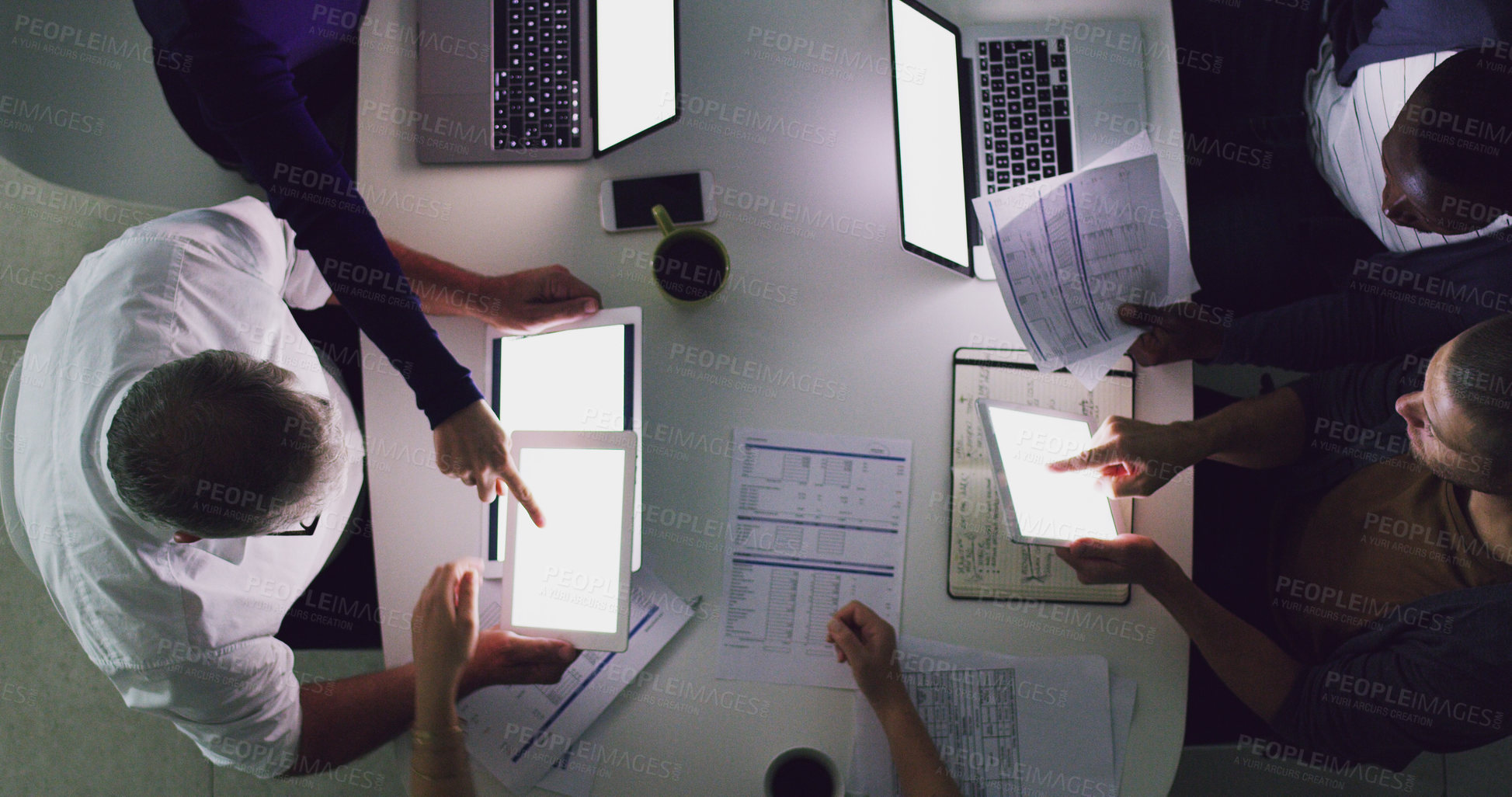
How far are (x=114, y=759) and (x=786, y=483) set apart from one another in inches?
69.9

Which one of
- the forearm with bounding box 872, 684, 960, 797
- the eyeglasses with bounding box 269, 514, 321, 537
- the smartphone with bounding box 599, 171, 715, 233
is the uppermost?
the smartphone with bounding box 599, 171, 715, 233

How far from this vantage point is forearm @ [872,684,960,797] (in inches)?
42.4

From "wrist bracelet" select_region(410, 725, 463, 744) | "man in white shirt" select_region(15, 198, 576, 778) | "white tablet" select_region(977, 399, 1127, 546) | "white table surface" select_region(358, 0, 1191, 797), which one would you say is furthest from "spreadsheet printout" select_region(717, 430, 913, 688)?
"wrist bracelet" select_region(410, 725, 463, 744)

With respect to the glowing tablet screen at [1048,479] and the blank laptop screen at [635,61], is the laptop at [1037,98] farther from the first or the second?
the blank laptop screen at [635,61]

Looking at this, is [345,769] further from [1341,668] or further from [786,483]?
[1341,668]

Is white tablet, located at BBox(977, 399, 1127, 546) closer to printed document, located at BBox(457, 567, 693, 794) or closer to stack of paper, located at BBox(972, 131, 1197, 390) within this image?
stack of paper, located at BBox(972, 131, 1197, 390)

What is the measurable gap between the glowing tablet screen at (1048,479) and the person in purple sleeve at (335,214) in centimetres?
67

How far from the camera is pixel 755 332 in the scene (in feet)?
4.03

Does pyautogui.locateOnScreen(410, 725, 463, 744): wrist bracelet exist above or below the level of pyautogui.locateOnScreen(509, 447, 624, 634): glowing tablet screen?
below

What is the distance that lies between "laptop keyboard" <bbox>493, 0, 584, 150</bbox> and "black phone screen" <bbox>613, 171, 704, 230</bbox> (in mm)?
116

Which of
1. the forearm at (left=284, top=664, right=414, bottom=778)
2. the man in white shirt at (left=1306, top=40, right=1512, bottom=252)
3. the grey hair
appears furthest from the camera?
the forearm at (left=284, top=664, right=414, bottom=778)

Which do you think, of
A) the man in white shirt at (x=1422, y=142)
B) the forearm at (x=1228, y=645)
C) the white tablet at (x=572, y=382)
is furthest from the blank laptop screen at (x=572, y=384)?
the man in white shirt at (x=1422, y=142)

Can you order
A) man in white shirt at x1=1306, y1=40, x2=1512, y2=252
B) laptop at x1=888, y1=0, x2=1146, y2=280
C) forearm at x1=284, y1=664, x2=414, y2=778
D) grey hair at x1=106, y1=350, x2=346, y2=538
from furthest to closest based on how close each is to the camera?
laptop at x1=888, y1=0, x2=1146, y2=280 < forearm at x1=284, y1=664, x2=414, y2=778 < man in white shirt at x1=1306, y1=40, x2=1512, y2=252 < grey hair at x1=106, y1=350, x2=346, y2=538

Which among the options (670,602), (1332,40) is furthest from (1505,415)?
(670,602)
